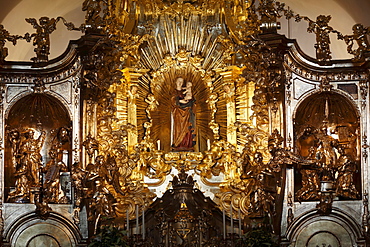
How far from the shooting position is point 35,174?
13.0 m

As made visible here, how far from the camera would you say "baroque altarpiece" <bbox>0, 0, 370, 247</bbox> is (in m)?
12.7

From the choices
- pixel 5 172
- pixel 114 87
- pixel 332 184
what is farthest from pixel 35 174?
pixel 332 184

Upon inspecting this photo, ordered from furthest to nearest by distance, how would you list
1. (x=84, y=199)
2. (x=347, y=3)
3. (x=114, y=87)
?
1. (x=347, y=3)
2. (x=114, y=87)
3. (x=84, y=199)

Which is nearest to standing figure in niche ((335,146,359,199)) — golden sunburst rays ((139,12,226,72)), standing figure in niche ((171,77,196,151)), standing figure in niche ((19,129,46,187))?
standing figure in niche ((171,77,196,151))

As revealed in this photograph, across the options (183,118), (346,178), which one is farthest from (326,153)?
(183,118)

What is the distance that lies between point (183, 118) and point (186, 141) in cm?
38

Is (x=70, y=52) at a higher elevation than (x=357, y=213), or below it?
higher

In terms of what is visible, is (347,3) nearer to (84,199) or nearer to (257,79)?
(257,79)

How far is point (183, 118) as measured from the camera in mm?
13656

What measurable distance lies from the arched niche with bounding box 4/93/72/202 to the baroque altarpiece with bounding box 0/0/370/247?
0.02m

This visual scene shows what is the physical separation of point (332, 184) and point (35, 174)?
4.50 meters

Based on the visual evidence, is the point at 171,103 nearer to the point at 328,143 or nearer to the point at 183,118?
the point at 183,118

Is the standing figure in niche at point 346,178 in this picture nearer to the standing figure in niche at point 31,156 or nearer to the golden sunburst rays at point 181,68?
the golden sunburst rays at point 181,68

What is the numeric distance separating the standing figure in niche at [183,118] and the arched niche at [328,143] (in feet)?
5.57
